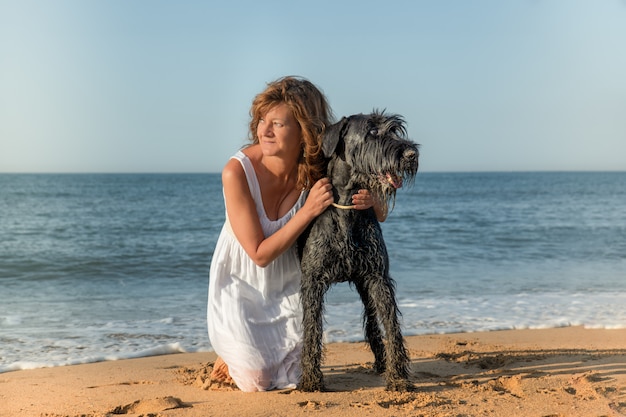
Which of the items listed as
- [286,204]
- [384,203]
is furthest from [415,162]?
[286,204]

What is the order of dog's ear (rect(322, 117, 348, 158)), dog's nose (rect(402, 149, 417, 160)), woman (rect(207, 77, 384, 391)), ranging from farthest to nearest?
1. woman (rect(207, 77, 384, 391))
2. dog's ear (rect(322, 117, 348, 158))
3. dog's nose (rect(402, 149, 417, 160))

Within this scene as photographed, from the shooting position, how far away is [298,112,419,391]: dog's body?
3879 millimetres

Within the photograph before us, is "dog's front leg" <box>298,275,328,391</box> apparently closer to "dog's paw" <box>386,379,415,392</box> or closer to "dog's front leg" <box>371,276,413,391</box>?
"dog's front leg" <box>371,276,413,391</box>

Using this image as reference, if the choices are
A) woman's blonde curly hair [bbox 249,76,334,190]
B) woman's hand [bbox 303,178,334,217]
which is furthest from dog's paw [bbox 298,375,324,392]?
woman's blonde curly hair [bbox 249,76,334,190]

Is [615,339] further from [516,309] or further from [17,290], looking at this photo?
[17,290]

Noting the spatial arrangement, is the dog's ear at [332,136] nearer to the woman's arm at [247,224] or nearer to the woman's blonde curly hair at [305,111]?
the woman's blonde curly hair at [305,111]

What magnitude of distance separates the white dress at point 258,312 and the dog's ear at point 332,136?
0.55 metres

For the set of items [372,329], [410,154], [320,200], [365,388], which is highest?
[410,154]

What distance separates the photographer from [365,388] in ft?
14.8

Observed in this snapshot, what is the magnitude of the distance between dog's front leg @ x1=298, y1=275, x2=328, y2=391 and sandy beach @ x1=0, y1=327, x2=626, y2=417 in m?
0.10

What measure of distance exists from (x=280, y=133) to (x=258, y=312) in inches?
52.9

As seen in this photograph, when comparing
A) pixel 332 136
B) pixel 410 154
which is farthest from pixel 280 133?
pixel 410 154

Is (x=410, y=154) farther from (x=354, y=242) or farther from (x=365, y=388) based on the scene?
(x=365, y=388)

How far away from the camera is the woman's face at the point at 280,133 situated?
14.0 feet
